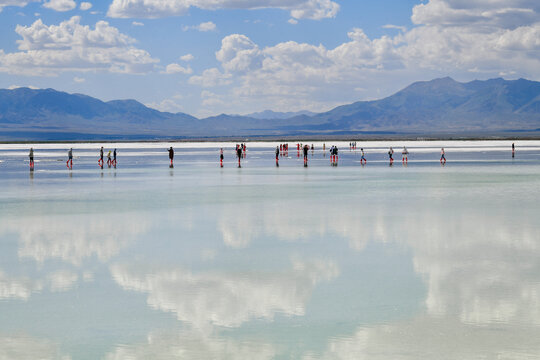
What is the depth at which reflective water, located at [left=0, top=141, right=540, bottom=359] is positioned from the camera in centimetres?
1035

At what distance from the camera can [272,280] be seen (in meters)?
14.4

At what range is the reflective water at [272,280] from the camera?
34.0 ft

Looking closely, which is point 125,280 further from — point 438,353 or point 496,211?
point 496,211

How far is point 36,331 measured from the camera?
10977 millimetres

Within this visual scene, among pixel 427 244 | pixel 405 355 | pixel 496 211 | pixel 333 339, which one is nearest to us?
pixel 405 355

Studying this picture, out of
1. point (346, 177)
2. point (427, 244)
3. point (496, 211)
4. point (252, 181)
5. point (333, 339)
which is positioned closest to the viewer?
point (333, 339)

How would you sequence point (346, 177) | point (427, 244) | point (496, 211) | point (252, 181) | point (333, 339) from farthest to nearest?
point (346, 177) → point (252, 181) → point (496, 211) → point (427, 244) → point (333, 339)

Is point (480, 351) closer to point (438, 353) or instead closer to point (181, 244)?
point (438, 353)

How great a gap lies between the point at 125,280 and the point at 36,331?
3.49 meters

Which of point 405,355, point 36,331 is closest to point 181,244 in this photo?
point 36,331

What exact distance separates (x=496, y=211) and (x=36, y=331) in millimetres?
17780

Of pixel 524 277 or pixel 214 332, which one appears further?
pixel 524 277

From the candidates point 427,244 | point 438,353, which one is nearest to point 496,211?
point 427,244

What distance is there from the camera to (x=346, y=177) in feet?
150
